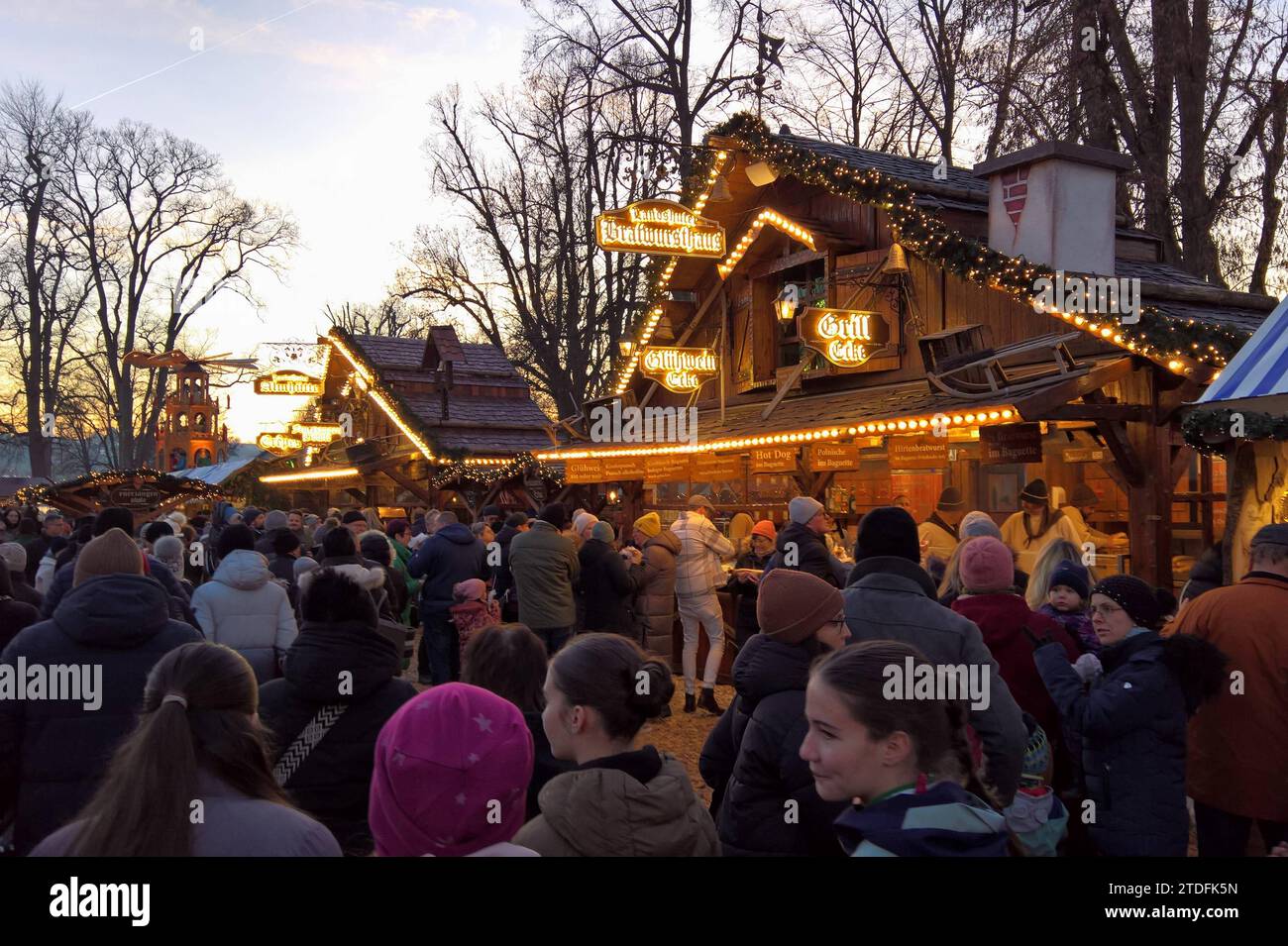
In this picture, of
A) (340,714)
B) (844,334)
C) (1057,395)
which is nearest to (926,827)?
(340,714)

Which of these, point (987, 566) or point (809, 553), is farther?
point (809, 553)

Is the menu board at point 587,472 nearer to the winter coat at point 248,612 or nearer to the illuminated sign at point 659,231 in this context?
the illuminated sign at point 659,231

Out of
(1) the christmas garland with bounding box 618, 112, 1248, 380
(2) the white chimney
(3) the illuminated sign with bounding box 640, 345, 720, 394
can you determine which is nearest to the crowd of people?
(1) the christmas garland with bounding box 618, 112, 1248, 380

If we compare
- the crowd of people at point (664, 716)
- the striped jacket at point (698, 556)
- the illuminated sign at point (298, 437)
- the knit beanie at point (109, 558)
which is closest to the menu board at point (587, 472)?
the striped jacket at point (698, 556)

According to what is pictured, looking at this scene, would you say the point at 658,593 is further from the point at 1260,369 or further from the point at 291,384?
the point at 291,384

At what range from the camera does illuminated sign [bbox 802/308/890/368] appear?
12.3m

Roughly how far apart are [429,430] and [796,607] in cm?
2064

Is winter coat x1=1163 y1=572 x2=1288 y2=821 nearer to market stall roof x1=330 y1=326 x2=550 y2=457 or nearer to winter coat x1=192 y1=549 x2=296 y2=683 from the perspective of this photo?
winter coat x1=192 y1=549 x2=296 y2=683

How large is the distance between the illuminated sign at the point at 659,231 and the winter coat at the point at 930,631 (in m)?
10.4

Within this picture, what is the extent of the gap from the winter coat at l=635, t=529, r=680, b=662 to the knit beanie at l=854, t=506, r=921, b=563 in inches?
260

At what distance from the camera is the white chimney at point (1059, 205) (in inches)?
460

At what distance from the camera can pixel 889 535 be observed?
451cm

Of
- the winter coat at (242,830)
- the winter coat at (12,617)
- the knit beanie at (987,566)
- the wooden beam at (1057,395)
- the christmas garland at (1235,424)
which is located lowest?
the winter coat at (242,830)
